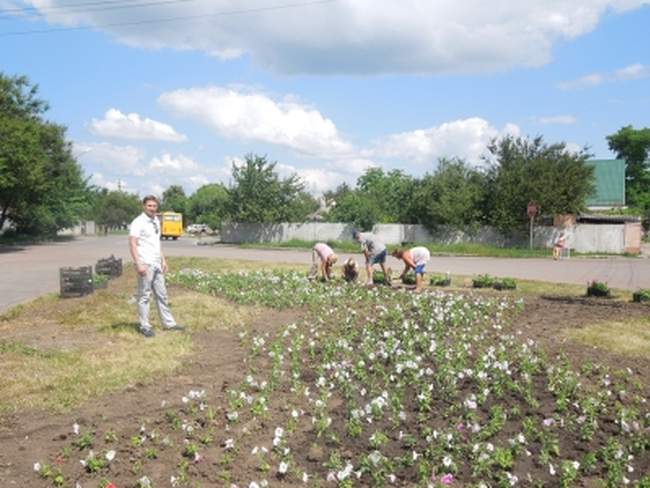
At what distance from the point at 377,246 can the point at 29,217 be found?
46.3 m

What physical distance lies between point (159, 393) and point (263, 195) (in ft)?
133

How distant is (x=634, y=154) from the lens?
262 feet

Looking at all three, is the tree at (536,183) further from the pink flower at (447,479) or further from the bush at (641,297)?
the pink flower at (447,479)

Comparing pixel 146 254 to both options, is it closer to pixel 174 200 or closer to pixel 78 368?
pixel 78 368

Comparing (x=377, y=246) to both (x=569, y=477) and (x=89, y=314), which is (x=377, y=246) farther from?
(x=569, y=477)

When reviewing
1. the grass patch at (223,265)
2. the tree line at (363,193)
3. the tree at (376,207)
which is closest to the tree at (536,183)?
the tree line at (363,193)

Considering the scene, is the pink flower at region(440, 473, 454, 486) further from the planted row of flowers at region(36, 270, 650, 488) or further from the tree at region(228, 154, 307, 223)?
the tree at region(228, 154, 307, 223)

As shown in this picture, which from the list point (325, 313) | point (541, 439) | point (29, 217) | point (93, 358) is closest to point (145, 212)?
point (93, 358)

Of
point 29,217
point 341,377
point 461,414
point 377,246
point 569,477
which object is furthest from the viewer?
point 29,217

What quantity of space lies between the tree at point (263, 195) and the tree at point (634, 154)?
145 ft

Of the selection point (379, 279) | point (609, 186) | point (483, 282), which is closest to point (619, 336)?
point (483, 282)

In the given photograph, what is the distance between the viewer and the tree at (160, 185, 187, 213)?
123 metres

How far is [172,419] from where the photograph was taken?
5.26 meters

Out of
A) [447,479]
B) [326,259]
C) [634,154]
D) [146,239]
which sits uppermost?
[634,154]
